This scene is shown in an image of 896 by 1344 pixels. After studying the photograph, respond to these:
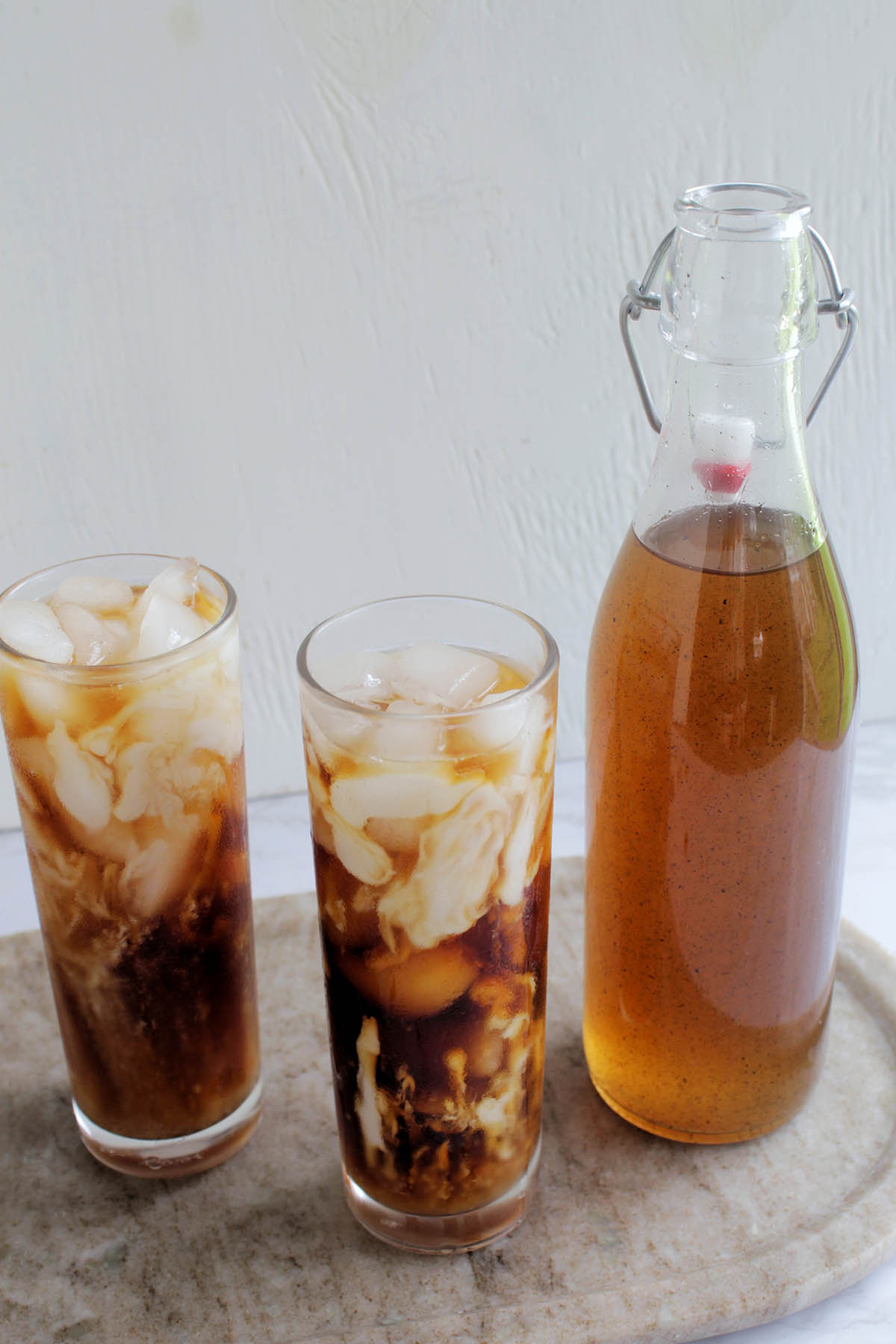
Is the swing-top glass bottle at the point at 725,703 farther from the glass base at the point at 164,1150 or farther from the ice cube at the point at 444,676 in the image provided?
the glass base at the point at 164,1150

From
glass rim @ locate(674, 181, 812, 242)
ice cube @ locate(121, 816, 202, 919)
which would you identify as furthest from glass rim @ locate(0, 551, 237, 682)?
glass rim @ locate(674, 181, 812, 242)

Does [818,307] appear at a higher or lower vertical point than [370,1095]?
higher

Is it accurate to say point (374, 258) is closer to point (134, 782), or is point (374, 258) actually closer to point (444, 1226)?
point (134, 782)

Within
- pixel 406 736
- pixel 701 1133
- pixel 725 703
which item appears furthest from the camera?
pixel 701 1133

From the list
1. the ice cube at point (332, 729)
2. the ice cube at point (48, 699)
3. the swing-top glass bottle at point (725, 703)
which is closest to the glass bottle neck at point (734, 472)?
the swing-top glass bottle at point (725, 703)

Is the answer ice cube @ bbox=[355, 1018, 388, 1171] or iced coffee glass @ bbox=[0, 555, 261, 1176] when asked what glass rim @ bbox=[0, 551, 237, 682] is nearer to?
iced coffee glass @ bbox=[0, 555, 261, 1176]

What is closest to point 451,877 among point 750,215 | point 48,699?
point 48,699

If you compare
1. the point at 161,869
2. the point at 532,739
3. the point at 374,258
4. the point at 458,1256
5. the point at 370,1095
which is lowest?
the point at 458,1256

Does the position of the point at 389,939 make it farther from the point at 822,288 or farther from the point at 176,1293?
the point at 822,288
